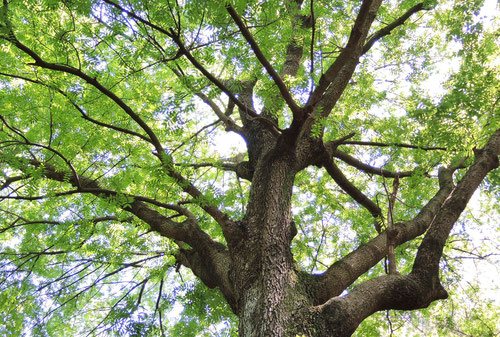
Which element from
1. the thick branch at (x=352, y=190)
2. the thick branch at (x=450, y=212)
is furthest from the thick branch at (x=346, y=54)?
the thick branch at (x=450, y=212)

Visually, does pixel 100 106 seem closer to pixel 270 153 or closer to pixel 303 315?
pixel 270 153

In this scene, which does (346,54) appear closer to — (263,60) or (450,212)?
(263,60)

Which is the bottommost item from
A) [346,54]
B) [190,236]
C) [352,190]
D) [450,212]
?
[450,212]

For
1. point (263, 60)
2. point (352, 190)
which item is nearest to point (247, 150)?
point (352, 190)

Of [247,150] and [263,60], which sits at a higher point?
[247,150]

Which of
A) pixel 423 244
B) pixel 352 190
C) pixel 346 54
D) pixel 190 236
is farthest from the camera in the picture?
pixel 352 190

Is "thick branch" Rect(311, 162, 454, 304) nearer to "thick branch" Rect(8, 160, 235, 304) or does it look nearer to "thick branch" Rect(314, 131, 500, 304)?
"thick branch" Rect(314, 131, 500, 304)

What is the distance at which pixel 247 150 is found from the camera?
480cm

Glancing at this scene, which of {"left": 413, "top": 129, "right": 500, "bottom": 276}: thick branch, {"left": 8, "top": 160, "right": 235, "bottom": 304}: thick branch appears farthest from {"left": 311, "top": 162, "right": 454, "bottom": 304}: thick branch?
{"left": 8, "top": 160, "right": 235, "bottom": 304}: thick branch

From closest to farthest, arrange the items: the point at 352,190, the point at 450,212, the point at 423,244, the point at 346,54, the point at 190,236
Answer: the point at 346,54
the point at 423,244
the point at 450,212
the point at 190,236
the point at 352,190

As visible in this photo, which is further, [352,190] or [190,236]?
[352,190]

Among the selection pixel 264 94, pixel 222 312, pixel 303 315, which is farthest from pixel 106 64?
pixel 303 315

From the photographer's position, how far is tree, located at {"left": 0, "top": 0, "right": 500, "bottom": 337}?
3.02 meters

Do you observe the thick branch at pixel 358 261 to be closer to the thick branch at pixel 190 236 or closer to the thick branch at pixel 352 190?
the thick branch at pixel 352 190
